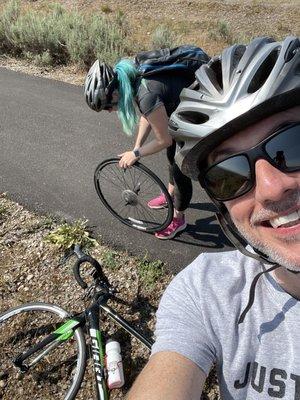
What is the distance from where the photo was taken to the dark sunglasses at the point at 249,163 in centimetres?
152

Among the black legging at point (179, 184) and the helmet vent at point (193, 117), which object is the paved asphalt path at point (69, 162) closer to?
the black legging at point (179, 184)

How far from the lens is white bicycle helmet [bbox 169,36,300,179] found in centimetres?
155

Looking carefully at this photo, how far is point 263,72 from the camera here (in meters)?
1.71

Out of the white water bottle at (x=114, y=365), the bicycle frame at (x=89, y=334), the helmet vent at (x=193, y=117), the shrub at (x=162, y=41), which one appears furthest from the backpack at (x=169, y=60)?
the shrub at (x=162, y=41)

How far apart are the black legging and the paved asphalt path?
1.40ft

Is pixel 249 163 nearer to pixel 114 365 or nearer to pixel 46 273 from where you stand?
pixel 114 365

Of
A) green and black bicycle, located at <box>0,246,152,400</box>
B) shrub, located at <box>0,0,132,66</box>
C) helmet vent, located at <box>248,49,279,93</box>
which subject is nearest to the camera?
helmet vent, located at <box>248,49,279,93</box>

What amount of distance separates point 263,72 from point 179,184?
87.7 inches

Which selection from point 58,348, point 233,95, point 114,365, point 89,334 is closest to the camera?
point 233,95

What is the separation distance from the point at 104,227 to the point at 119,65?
1808 millimetres

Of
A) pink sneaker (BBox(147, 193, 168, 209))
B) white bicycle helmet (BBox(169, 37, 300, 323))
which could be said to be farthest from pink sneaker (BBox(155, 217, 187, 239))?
white bicycle helmet (BBox(169, 37, 300, 323))

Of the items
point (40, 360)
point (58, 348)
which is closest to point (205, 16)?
point (58, 348)

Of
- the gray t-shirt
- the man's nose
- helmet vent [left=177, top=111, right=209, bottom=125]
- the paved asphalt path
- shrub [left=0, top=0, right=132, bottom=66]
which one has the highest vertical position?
helmet vent [left=177, top=111, right=209, bottom=125]

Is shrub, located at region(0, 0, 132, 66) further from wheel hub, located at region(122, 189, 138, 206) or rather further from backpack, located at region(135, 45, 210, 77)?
backpack, located at region(135, 45, 210, 77)
